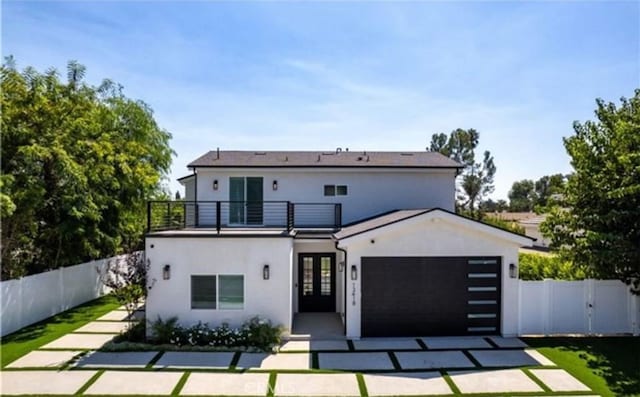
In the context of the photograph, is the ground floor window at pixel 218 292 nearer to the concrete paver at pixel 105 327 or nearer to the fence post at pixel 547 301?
the concrete paver at pixel 105 327

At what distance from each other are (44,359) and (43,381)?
1.67m

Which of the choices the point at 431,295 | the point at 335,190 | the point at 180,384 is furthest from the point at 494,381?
the point at 335,190

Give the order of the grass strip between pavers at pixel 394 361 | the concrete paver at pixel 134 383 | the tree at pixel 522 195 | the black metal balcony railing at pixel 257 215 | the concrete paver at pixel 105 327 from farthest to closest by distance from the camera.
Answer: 1. the tree at pixel 522 195
2. the black metal balcony railing at pixel 257 215
3. the concrete paver at pixel 105 327
4. the grass strip between pavers at pixel 394 361
5. the concrete paver at pixel 134 383

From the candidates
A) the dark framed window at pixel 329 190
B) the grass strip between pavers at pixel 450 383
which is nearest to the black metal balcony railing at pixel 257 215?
the dark framed window at pixel 329 190

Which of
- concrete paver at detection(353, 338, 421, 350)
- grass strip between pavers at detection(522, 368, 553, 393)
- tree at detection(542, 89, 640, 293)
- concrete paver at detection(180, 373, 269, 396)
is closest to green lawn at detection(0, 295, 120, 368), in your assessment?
concrete paver at detection(180, 373, 269, 396)

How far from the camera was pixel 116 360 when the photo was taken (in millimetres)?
10352

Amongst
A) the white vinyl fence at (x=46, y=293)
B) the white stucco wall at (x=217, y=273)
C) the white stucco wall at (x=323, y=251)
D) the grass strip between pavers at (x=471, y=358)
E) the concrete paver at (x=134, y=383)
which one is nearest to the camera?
the concrete paver at (x=134, y=383)

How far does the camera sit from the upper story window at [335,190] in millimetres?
17031

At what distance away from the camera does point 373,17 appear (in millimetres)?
12602

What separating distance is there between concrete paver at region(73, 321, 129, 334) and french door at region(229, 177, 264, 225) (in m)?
5.57

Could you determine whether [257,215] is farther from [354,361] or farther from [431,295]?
[354,361]

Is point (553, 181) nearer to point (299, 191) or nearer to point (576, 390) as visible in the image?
point (576, 390)

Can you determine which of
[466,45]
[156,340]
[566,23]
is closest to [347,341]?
[156,340]

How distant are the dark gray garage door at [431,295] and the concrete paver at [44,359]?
858 centimetres
